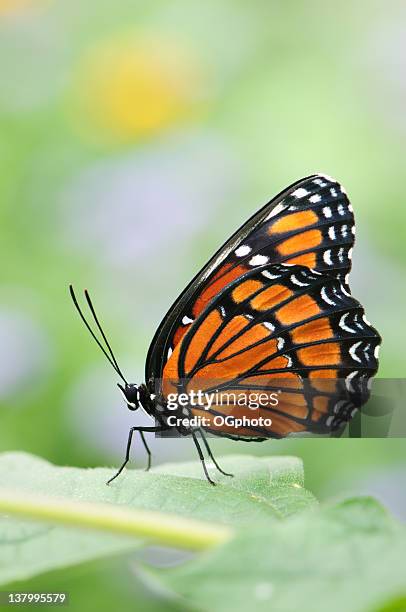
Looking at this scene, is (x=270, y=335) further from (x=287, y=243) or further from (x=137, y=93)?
(x=137, y=93)

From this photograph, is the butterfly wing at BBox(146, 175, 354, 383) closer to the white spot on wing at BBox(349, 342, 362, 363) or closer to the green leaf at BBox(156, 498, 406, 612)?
the white spot on wing at BBox(349, 342, 362, 363)

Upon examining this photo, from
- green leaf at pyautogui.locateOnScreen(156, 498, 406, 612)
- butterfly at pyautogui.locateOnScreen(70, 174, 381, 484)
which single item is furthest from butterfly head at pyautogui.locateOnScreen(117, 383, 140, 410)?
green leaf at pyautogui.locateOnScreen(156, 498, 406, 612)

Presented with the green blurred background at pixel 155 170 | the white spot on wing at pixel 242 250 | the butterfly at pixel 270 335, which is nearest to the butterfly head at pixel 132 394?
the butterfly at pixel 270 335

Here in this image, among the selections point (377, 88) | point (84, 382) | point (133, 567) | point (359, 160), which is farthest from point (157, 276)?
point (133, 567)

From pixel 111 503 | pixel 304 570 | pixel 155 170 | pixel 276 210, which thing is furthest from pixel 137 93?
pixel 304 570

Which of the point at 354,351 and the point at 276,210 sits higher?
the point at 276,210

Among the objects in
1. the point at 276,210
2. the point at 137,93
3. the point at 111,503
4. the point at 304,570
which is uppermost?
the point at 137,93

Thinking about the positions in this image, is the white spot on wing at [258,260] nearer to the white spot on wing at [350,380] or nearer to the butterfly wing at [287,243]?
the butterfly wing at [287,243]
